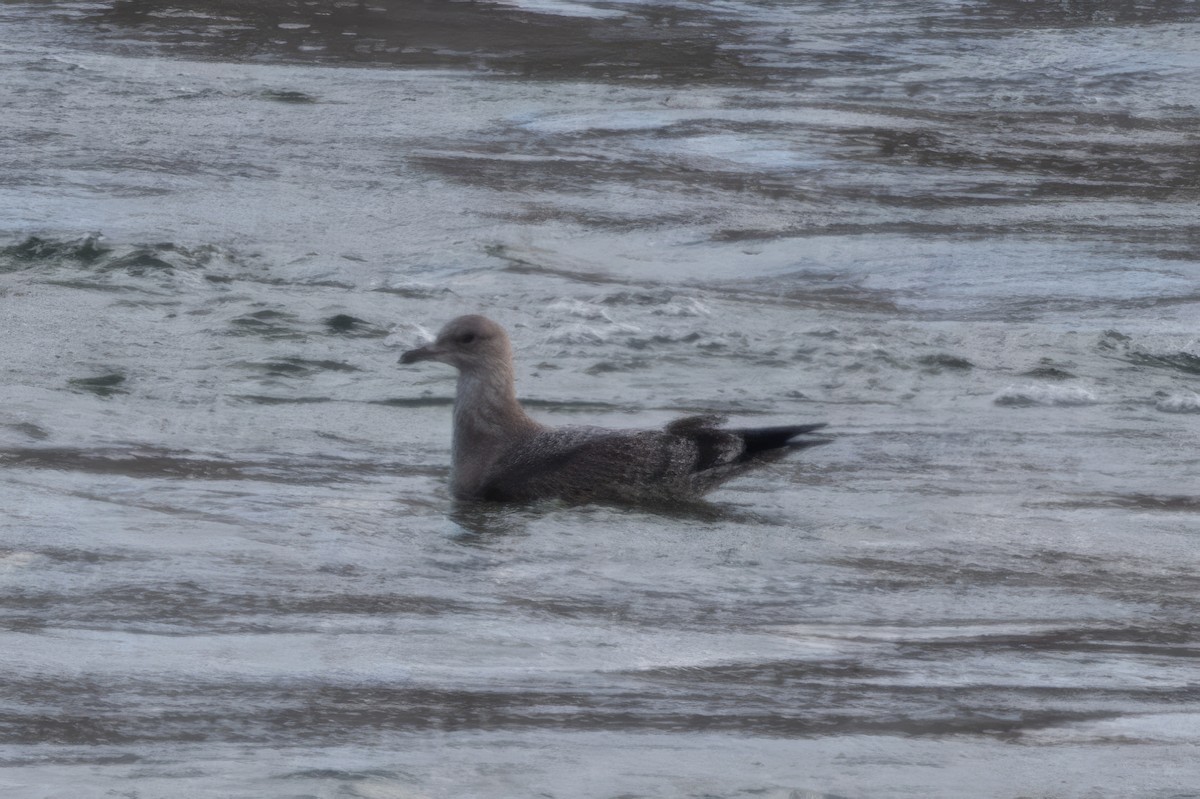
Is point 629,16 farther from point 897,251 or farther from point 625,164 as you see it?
point 897,251

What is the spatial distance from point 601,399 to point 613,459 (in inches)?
67.4

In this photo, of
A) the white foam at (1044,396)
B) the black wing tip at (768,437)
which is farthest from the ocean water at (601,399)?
the black wing tip at (768,437)

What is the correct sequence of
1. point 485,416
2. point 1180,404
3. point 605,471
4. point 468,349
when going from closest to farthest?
point 605,471 < point 485,416 < point 468,349 < point 1180,404

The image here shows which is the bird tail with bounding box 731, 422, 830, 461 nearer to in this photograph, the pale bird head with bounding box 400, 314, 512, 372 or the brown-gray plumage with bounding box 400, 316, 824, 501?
the brown-gray plumage with bounding box 400, 316, 824, 501

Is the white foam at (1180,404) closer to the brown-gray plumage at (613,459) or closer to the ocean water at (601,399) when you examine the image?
the ocean water at (601,399)

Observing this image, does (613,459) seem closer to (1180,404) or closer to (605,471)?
(605,471)

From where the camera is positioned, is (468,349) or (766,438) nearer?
(766,438)

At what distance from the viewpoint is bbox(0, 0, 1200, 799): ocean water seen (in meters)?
5.71

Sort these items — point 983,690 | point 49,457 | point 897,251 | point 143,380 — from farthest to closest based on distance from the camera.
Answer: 1. point 897,251
2. point 143,380
3. point 49,457
4. point 983,690

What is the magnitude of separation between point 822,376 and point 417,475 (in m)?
2.57

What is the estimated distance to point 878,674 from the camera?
621 centimetres

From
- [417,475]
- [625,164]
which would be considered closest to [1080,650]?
[417,475]

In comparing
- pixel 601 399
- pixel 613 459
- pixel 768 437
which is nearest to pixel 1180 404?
pixel 768 437

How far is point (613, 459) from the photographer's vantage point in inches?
331
